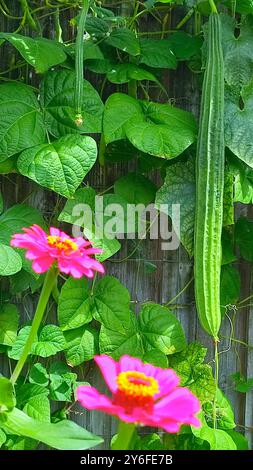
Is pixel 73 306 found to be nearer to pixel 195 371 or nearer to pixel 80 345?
pixel 80 345

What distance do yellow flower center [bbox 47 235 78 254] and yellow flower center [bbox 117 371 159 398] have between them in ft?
0.63

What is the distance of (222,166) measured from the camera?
1604 mm

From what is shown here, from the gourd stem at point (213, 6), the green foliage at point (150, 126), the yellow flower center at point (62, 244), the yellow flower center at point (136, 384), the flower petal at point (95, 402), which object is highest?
the gourd stem at point (213, 6)

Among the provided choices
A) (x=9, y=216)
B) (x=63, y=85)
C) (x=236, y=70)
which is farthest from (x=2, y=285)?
(x=236, y=70)

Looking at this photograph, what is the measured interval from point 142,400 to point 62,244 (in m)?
0.26

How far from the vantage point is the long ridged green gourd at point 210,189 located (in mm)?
1556

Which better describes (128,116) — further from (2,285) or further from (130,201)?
(2,285)

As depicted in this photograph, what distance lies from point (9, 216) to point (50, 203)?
0.24m

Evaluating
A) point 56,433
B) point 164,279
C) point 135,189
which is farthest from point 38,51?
point 56,433

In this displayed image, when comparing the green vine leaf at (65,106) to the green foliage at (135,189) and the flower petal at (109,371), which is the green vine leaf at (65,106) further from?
the flower petal at (109,371)

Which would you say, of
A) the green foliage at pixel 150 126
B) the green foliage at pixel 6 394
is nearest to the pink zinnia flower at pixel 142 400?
the green foliage at pixel 6 394

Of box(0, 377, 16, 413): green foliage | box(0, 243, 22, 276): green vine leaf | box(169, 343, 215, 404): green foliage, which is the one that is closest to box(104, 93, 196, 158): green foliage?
box(0, 243, 22, 276): green vine leaf

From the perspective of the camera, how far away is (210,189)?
1.59 meters

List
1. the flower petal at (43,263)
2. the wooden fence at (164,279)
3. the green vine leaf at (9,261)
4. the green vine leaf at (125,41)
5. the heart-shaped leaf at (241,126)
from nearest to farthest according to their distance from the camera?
the flower petal at (43,263) < the green vine leaf at (9,261) < the heart-shaped leaf at (241,126) < the green vine leaf at (125,41) < the wooden fence at (164,279)
